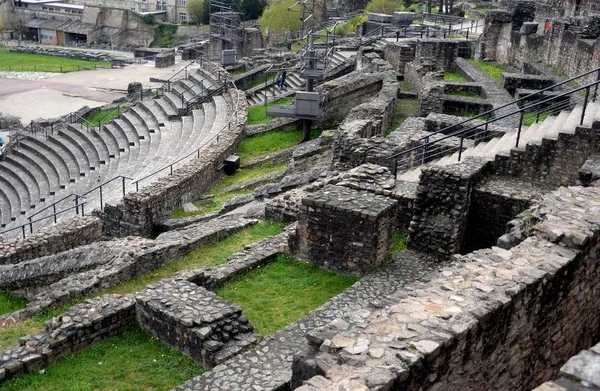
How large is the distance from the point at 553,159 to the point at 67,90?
132 feet

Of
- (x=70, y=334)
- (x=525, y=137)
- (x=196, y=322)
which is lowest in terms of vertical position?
(x=70, y=334)

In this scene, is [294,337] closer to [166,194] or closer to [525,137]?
[525,137]

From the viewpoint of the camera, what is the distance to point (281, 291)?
10.3 meters

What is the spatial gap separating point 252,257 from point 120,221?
255 inches

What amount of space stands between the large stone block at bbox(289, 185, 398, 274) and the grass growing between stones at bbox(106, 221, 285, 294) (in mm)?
2114

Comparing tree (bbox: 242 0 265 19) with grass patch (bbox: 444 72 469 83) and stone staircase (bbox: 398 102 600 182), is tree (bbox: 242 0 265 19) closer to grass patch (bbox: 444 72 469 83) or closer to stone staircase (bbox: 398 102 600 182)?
grass patch (bbox: 444 72 469 83)

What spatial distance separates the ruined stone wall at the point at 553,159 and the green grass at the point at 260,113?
1618 cm

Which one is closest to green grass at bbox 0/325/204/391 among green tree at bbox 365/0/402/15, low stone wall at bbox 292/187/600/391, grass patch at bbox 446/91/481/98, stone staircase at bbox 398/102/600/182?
low stone wall at bbox 292/187/600/391

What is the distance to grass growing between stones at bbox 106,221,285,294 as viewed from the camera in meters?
11.5

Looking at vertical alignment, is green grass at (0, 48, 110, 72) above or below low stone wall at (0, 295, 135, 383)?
below

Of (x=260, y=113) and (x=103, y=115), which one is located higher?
(x=260, y=113)

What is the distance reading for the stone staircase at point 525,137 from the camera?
12.2 metres

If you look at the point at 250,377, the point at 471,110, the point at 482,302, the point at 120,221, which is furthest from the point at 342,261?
the point at 471,110

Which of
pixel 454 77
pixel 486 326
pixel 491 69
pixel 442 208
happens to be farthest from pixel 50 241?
pixel 491 69
